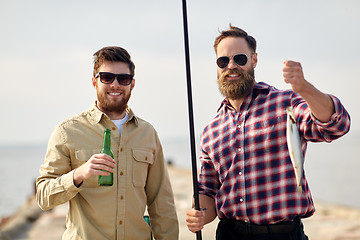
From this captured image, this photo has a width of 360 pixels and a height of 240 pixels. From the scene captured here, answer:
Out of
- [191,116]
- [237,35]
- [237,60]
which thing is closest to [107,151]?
[191,116]

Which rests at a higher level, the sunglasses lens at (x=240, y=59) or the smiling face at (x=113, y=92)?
the sunglasses lens at (x=240, y=59)

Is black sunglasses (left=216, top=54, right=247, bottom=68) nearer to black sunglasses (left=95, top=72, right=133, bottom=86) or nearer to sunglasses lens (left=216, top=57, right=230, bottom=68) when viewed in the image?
sunglasses lens (left=216, top=57, right=230, bottom=68)

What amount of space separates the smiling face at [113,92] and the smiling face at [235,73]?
80 centimetres

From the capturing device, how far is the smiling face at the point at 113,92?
144 inches

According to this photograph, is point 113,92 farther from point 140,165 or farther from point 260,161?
point 260,161

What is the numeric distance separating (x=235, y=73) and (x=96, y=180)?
1.42 metres

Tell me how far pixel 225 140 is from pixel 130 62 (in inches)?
41.3

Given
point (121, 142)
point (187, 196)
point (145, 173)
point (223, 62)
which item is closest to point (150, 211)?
point (145, 173)

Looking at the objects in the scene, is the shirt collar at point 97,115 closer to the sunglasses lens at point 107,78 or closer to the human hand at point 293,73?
the sunglasses lens at point 107,78

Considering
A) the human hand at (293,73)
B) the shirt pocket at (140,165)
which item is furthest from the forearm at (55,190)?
the human hand at (293,73)

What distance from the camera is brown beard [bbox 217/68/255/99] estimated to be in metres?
3.61

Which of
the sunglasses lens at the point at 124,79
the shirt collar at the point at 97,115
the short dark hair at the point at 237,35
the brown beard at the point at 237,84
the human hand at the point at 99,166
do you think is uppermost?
the short dark hair at the point at 237,35

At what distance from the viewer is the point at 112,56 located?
3.70 m

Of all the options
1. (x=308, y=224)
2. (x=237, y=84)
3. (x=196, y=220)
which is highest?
(x=237, y=84)
